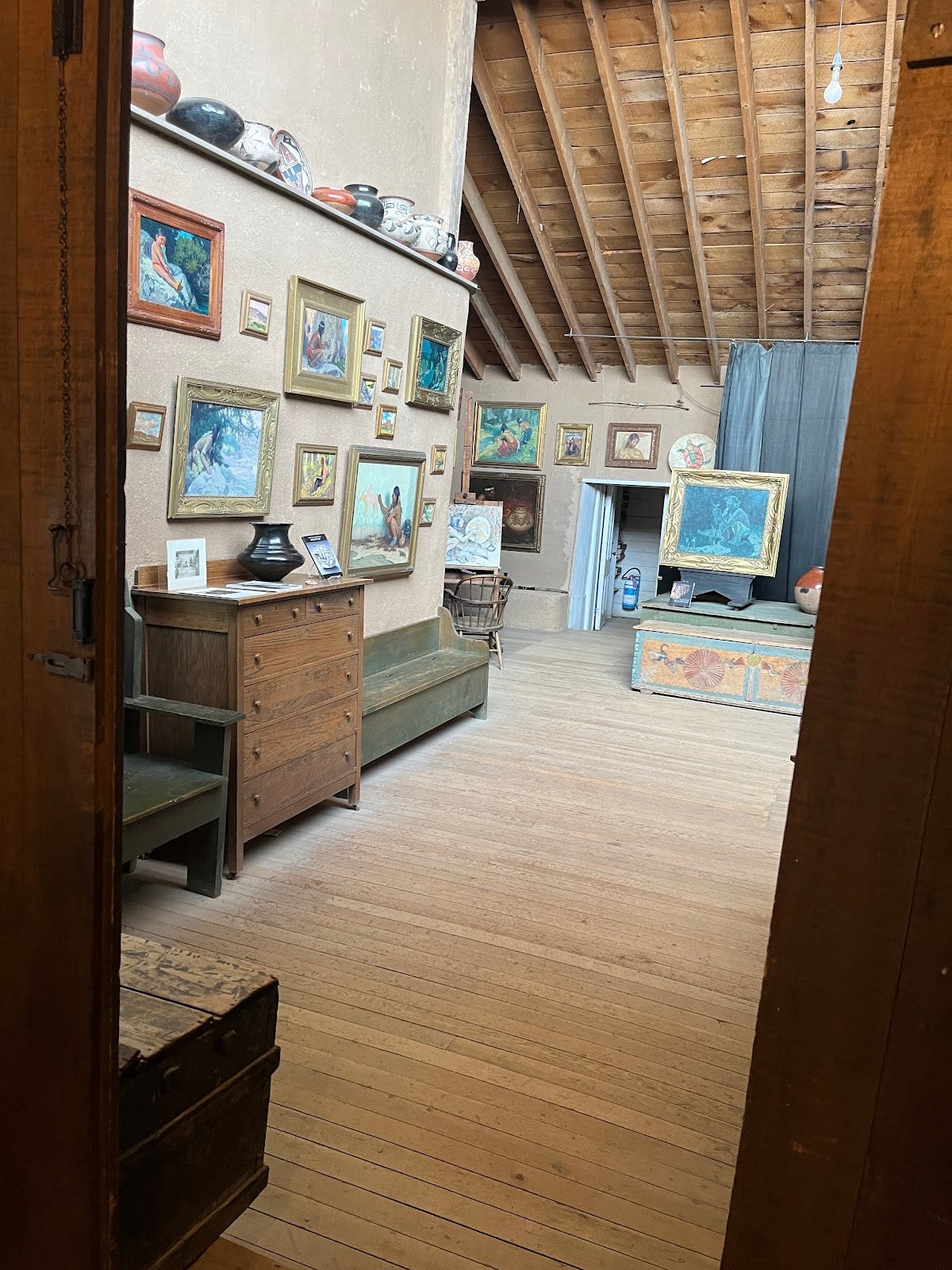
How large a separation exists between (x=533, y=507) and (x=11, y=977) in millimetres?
9551

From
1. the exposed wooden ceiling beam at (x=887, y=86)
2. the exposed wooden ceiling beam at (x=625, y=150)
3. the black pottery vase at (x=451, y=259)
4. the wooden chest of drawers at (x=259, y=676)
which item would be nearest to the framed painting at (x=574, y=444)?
the exposed wooden ceiling beam at (x=625, y=150)

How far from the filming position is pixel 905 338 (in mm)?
984

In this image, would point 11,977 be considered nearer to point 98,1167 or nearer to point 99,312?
point 98,1167

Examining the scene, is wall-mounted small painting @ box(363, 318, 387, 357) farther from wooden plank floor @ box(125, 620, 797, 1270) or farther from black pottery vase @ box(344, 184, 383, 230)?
wooden plank floor @ box(125, 620, 797, 1270)

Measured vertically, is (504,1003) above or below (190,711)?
below

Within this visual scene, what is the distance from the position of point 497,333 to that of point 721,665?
462 centimetres

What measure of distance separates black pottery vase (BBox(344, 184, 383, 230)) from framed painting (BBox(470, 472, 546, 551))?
231 inches

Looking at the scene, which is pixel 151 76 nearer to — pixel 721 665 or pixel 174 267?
pixel 174 267

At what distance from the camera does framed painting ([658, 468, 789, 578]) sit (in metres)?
7.87

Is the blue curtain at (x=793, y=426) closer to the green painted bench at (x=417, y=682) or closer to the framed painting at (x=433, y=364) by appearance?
the framed painting at (x=433, y=364)

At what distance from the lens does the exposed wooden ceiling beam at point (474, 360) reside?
33.6ft

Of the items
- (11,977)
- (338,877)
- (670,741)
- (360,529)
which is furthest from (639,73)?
(11,977)

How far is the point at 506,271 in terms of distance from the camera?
8.84 m

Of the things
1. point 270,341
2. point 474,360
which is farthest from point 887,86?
point 474,360
